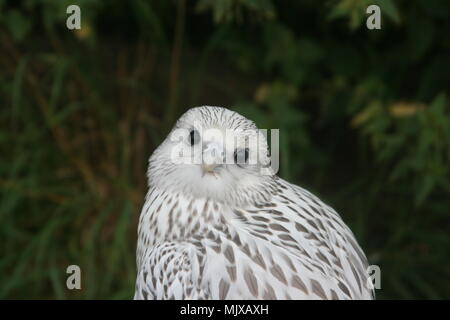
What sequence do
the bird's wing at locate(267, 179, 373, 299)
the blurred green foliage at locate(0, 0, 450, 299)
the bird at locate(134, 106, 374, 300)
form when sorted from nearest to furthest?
the bird at locate(134, 106, 374, 300) → the bird's wing at locate(267, 179, 373, 299) → the blurred green foliage at locate(0, 0, 450, 299)

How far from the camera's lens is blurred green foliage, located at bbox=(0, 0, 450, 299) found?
354 centimetres

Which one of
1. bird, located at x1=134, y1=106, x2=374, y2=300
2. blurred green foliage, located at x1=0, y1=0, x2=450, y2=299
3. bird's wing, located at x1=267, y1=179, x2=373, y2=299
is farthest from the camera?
blurred green foliage, located at x1=0, y1=0, x2=450, y2=299

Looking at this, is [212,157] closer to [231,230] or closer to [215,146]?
[215,146]

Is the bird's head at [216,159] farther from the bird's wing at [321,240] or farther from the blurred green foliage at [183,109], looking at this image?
the blurred green foliage at [183,109]

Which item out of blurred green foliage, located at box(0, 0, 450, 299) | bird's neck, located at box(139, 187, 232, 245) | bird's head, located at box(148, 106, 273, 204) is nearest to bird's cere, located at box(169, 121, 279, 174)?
bird's head, located at box(148, 106, 273, 204)

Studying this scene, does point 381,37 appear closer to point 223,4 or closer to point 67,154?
point 223,4

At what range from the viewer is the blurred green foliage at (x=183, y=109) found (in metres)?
3.54

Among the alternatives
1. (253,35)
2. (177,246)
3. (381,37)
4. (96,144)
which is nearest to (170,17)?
(253,35)

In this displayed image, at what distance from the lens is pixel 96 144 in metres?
3.96

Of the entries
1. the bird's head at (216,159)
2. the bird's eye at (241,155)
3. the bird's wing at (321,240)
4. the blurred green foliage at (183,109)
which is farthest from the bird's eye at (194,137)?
the blurred green foliage at (183,109)

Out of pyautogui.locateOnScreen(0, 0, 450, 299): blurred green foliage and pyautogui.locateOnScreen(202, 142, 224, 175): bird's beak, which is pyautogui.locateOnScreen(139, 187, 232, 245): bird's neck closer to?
pyautogui.locateOnScreen(202, 142, 224, 175): bird's beak

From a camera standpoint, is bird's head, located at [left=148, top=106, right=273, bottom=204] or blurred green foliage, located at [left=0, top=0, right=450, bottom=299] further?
blurred green foliage, located at [left=0, top=0, right=450, bottom=299]

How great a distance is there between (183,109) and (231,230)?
1762 mm

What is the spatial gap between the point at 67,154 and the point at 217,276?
1937 mm
